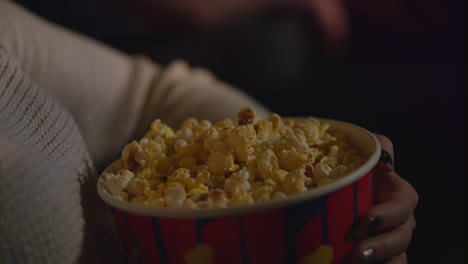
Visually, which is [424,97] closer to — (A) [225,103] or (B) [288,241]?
(A) [225,103]

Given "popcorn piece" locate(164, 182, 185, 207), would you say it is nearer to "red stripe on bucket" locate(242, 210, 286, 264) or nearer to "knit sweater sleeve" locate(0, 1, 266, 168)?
"red stripe on bucket" locate(242, 210, 286, 264)

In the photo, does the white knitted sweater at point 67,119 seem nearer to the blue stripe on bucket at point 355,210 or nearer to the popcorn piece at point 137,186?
the popcorn piece at point 137,186

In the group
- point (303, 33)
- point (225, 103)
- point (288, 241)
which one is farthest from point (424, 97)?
point (288, 241)

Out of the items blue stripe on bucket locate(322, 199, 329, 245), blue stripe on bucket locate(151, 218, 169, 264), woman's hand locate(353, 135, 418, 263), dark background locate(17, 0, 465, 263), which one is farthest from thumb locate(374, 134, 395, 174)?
dark background locate(17, 0, 465, 263)

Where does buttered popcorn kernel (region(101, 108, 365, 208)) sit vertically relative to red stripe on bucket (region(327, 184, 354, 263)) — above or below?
above

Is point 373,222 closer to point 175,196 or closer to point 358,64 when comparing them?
point 175,196

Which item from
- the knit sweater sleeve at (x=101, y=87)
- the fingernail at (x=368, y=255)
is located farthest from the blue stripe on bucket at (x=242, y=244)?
the knit sweater sleeve at (x=101, y=87)
